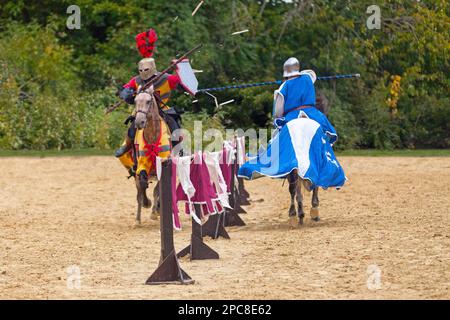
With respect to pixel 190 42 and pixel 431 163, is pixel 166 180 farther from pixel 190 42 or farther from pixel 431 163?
pixel 190 42

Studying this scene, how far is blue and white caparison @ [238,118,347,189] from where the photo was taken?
1477cm

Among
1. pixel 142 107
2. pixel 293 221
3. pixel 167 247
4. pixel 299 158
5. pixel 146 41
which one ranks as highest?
pixel 146 41

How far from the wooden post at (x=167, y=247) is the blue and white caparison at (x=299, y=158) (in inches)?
159

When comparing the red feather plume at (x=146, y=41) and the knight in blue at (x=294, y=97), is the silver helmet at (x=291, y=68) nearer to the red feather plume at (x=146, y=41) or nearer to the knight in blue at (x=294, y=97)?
the knight in blue at (x=294, y=97)

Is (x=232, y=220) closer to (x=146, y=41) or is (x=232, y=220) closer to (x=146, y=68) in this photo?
(x=146, y=68)

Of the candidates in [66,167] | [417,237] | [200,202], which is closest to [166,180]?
[200,202]

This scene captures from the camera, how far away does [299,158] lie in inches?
582

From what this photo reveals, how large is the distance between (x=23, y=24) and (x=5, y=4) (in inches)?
36.4

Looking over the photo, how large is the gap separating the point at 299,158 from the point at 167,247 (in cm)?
447

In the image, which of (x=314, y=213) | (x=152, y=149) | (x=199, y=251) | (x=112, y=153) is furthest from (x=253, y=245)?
(x=112, y=153)

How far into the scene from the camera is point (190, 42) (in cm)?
3058

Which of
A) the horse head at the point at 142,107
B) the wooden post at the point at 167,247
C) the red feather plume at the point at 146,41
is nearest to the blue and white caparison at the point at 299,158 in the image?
the horse head at the point at 142,107

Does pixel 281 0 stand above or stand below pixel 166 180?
above

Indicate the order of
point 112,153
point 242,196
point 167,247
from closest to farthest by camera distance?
point 167,247 → point 242,196 → point 112,153
